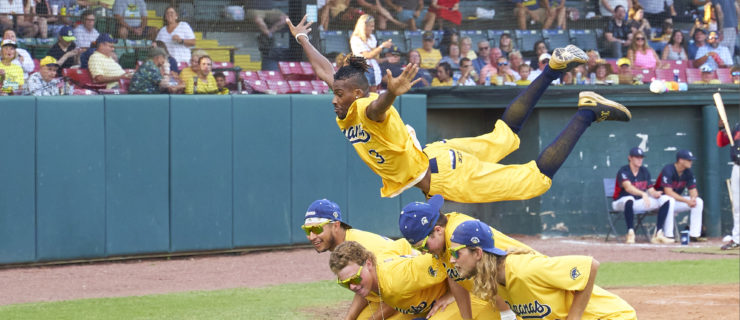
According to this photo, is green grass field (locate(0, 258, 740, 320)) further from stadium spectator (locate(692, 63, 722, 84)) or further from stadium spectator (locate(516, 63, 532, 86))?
stadium spectator (locate(692, 63, 722, 84))

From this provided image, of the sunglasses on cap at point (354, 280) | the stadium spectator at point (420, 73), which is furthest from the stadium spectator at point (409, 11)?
the sunglasses on cap at point (354, 280)

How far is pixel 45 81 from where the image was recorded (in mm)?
12047

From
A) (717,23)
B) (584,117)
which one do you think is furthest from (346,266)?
(717,23)

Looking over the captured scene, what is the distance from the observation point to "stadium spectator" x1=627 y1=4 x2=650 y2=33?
16.0 meters

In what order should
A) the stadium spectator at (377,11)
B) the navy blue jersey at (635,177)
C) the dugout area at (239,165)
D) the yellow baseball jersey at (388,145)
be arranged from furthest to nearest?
the navy blue jersey at (635,177) → the stadium spectator at (377,11) → the dugout area at (239,165) → the yellow baseball jersey at (388,145)

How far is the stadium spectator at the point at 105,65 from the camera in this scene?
1242 cm

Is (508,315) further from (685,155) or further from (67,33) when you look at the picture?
(685,155)

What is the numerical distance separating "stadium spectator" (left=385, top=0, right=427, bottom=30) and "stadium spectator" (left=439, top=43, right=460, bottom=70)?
0.64 m

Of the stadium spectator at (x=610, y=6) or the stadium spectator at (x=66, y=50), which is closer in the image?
the stadium spectator at (x=66, y=50)

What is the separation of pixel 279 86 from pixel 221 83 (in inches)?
32.7

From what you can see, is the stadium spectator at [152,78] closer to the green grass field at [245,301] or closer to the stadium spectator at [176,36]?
the stadium spectator at [176,36]

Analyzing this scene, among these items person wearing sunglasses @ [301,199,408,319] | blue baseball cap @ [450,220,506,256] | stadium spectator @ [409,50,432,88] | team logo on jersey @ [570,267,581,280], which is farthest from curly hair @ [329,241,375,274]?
stadium spectator @ [409,50,432,88]

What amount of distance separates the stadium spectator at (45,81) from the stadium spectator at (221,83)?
2.07 metres

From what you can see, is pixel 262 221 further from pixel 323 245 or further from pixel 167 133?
pixel 323 245
